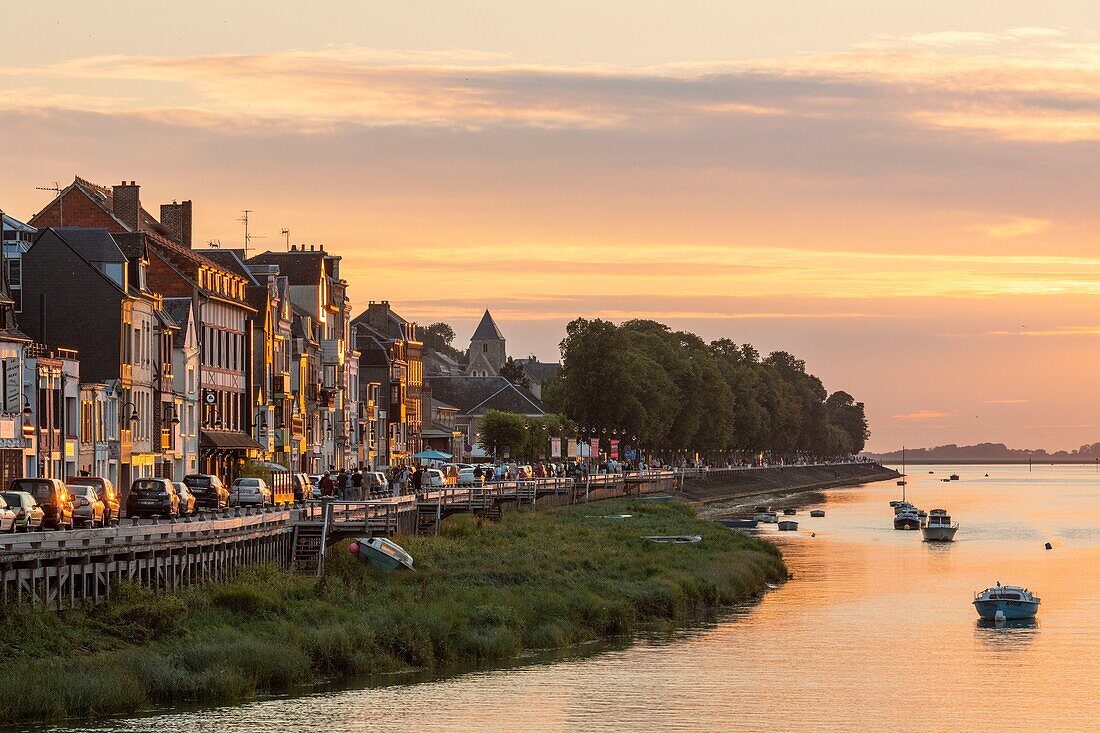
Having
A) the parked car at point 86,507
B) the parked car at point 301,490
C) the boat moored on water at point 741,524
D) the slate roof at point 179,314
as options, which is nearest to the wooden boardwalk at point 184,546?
the parked car at point 86,507

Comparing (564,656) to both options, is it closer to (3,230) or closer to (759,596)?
(759,596)

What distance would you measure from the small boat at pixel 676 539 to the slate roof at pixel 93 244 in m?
31.5

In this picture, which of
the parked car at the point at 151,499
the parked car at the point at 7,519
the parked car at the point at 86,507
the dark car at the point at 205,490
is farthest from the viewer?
the dark car at the point at 205,490

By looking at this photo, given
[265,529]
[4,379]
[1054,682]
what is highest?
[4,379]

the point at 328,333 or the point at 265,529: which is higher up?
the point at 328,333

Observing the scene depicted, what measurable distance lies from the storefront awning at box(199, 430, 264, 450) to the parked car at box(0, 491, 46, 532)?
2196 inches

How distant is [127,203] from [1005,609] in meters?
62.1

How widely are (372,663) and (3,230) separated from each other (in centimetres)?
4976

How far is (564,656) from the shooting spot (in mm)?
61156

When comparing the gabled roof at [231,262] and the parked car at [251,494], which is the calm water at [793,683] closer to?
the parked car at [251,494]

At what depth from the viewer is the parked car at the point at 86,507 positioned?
65062mm

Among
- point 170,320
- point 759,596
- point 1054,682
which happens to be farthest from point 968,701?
point 170,320

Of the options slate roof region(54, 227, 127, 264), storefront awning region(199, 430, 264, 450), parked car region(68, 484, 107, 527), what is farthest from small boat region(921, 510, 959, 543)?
parked car region(68, 484, 107, 527)

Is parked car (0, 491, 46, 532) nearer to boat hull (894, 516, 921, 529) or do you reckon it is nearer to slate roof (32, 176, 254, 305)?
slate roof (32, 176, 254, 305)
